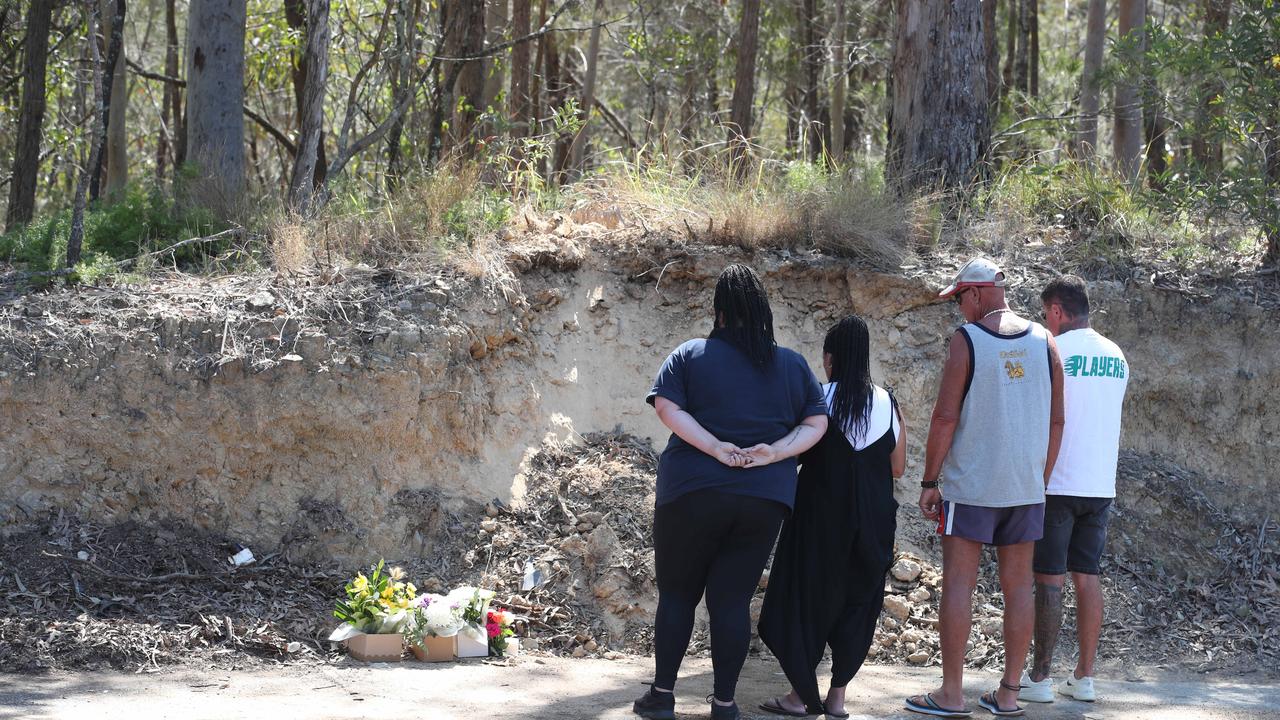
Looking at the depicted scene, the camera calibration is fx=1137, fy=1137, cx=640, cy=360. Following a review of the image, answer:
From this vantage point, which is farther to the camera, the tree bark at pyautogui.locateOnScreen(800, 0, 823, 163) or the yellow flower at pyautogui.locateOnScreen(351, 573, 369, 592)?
the tree bark at pyautogui.locateOnScreen(800, 0, 823, 163)

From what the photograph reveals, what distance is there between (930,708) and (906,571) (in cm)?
179

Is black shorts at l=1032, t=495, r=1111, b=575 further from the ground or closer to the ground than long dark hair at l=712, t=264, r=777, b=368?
closer to the ground

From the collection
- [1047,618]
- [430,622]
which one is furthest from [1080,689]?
[430,622]

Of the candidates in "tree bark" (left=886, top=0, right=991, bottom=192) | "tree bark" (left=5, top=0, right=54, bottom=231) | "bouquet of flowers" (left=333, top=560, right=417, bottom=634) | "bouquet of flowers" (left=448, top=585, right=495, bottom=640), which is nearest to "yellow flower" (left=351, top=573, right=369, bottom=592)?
"bouquet of flowers" (left=333, top=560, right=417, bottom=634)

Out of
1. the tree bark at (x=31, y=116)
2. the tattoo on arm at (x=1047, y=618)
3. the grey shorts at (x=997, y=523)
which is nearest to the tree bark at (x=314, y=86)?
the tree bark at (x=31, y=116)

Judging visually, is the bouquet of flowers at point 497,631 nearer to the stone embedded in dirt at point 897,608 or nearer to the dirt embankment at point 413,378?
the dirt embankment at point 413,378

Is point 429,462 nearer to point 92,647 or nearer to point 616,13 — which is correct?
point 92,647

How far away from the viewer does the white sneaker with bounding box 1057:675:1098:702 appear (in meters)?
5.49

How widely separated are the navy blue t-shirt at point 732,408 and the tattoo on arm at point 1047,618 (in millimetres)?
1551

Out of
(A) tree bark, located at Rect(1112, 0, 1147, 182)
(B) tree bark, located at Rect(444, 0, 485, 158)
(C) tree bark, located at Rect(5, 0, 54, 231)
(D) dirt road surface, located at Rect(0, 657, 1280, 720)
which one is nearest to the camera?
(D) dirt road surface, located at Rect(0, 657, 1280, 720)

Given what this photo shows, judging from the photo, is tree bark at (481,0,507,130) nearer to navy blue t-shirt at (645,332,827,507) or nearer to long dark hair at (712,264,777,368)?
long dark hair at (712,264,777,368)

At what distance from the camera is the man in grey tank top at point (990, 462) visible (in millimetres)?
4902

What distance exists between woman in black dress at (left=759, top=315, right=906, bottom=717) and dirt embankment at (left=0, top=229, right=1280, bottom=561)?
2634mm

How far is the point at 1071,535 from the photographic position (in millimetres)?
5480
